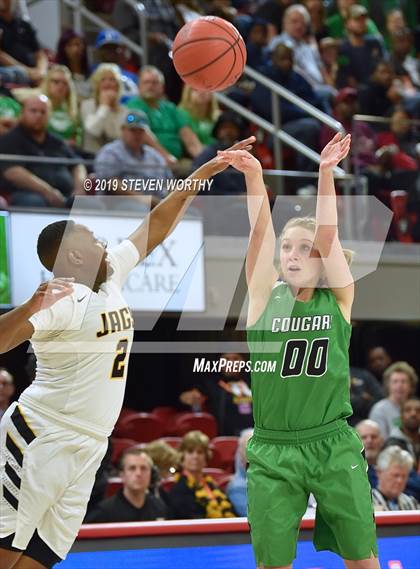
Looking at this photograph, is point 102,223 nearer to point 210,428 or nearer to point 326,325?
point 210,428

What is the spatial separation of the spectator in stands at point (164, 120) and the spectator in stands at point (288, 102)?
40.3 inches

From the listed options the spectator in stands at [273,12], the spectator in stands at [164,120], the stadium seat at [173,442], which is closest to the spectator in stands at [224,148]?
the spectator in stands at [164,120]

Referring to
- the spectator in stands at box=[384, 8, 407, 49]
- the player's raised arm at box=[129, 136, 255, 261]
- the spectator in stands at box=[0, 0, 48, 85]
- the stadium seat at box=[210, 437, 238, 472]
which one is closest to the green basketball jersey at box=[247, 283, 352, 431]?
the player's raised arm at box=[129, 136, 255, 261]

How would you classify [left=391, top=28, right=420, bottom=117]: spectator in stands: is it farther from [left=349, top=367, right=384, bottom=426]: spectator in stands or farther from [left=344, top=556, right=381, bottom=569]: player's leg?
[left=344, top=556, right=381, bottom=569]: player's leg

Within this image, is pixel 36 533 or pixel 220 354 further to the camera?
pixel 220 354

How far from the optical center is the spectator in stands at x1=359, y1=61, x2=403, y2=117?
39.7 ft

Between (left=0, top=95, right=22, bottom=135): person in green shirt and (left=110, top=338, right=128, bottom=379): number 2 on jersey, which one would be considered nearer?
(left=110, top=338, right=128, bottom=379): number 2 on jersey

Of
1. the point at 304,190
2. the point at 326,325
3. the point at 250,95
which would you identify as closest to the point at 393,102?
the point at 250,95

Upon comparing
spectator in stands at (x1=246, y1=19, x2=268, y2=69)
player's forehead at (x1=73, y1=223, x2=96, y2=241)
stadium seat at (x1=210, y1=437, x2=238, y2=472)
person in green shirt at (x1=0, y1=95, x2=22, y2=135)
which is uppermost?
spectator in stands at (x1=246, y1=19, x2=268, y2=69)

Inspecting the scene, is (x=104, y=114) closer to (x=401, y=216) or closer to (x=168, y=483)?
(x=401, y=216)

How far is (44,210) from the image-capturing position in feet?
A: 27.7

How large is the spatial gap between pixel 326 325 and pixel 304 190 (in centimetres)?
502

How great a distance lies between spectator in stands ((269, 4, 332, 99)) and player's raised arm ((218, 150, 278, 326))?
7.55 metres

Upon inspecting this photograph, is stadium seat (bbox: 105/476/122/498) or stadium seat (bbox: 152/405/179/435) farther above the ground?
stadium seat (bbox: 152/405/179/435)
